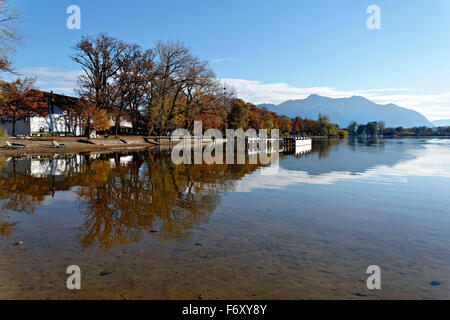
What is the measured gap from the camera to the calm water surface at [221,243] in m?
4.38

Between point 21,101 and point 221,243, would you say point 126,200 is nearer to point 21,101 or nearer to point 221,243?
point 221,243

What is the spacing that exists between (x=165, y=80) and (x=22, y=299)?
5491 centimetres

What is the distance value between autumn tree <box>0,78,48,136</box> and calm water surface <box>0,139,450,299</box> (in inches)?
1618

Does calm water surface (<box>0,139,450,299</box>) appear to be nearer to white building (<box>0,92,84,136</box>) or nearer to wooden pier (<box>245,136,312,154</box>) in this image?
wooden pier (<box>245,136,312,154</box>)

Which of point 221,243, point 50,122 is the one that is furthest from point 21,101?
point 221,243

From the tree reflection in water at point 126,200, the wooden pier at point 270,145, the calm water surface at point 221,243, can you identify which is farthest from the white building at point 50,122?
the calm water surface at point 221,243

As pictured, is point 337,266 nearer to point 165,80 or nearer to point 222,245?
point 222,245

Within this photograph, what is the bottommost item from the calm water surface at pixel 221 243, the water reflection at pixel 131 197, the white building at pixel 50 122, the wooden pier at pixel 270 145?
the calm water surface at pixel 221 243

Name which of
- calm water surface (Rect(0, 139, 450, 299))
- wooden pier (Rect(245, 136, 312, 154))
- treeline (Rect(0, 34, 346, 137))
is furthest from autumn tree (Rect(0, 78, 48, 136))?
calm water surface (Rect(0, 139, 450, 299))

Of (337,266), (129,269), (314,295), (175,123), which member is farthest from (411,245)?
(175,123)

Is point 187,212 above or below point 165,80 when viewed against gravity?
below

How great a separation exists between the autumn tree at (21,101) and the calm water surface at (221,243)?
41.1 metres

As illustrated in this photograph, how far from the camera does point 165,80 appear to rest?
55531 mm

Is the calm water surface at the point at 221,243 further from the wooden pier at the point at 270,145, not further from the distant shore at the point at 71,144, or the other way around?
the wooden pier at the point at 270,145
